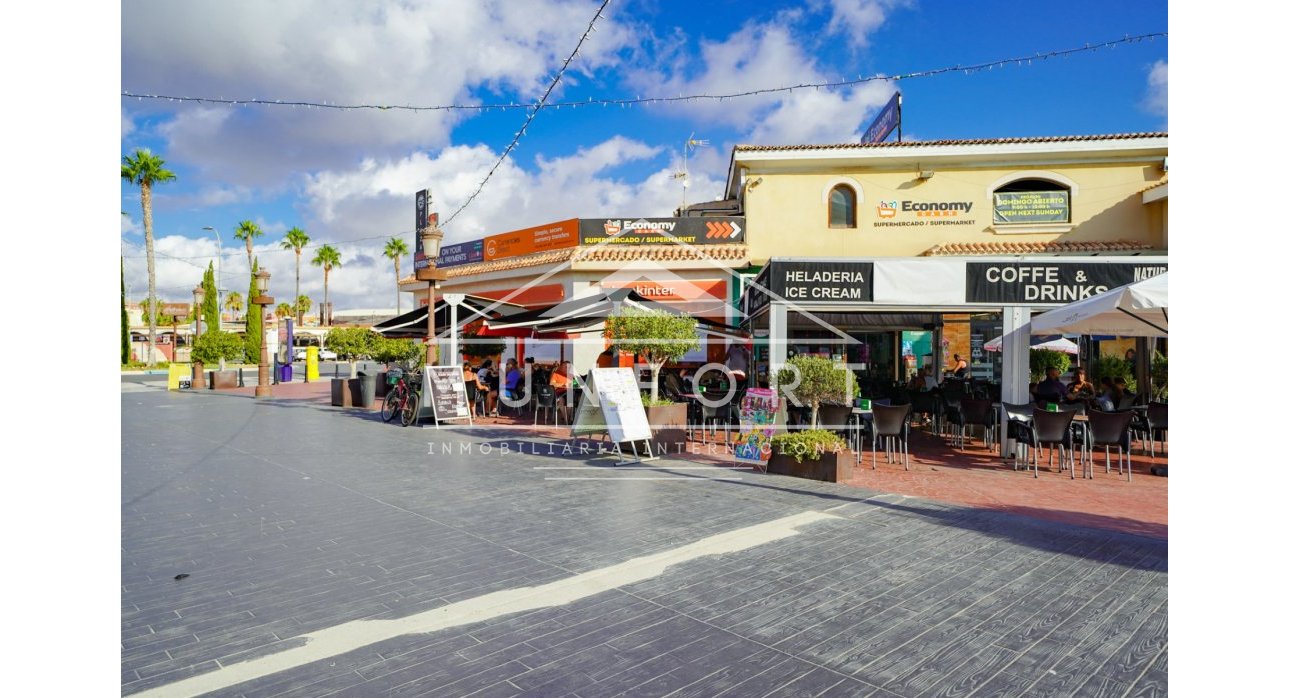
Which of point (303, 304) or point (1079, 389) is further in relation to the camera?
point (303, 304)

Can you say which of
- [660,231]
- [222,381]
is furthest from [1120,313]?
[222,381]

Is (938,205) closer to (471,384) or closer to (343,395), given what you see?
(471,384)

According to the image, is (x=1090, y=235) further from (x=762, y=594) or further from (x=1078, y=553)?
(x=762, y=594)

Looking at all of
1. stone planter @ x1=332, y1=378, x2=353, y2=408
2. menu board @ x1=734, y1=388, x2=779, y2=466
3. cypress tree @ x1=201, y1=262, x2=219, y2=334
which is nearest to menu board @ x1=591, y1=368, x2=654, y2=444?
menu board @ x1=734, y1=388, x2=779, y2=466

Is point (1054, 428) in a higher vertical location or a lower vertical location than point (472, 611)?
higher

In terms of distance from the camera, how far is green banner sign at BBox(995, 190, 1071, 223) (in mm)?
18531

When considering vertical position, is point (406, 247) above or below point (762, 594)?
above

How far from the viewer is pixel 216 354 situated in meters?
25.5

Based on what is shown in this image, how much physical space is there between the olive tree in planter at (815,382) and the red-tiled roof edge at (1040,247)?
10.6 m

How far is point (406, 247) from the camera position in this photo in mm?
60156

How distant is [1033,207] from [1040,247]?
1.22 m

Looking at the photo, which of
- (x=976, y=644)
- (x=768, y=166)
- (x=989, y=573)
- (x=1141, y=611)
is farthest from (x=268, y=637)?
(x=768, y=166)
